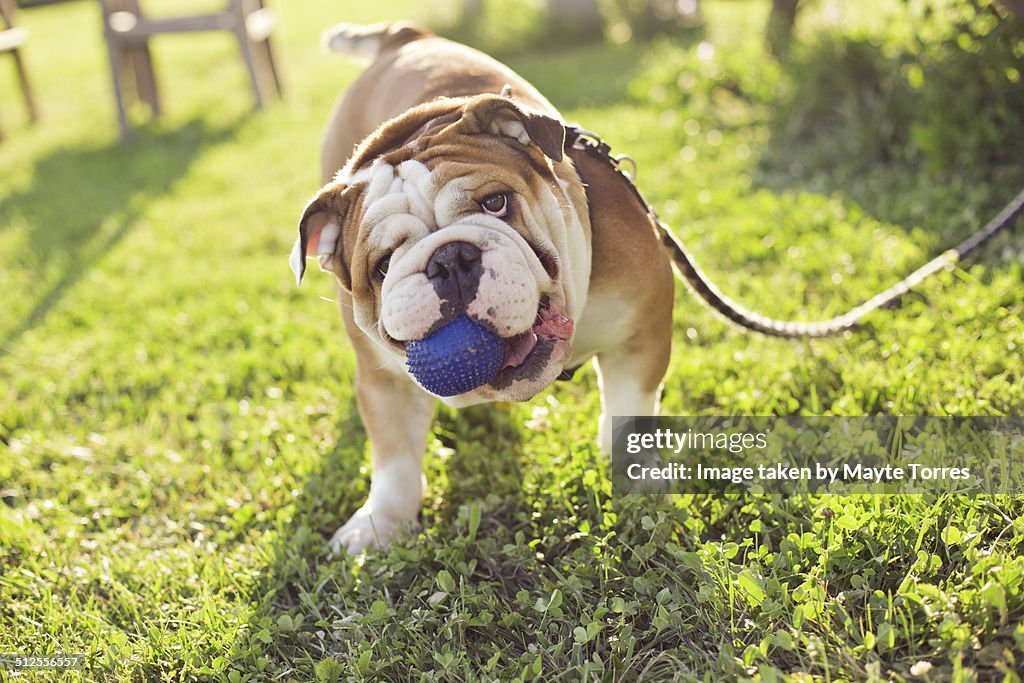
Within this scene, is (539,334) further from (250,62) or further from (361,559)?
(250,62)

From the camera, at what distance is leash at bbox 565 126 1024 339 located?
2902mm

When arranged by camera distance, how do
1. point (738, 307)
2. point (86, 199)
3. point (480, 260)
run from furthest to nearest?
point (86, 199) → point (738, 307) → point (480, 260)

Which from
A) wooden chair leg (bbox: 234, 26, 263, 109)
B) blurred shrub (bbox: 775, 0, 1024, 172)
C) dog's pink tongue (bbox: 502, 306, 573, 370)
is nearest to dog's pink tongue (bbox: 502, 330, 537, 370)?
dog's pink tongue (bbox: 502, 306, 573, 370)

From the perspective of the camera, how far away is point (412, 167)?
7.68ft

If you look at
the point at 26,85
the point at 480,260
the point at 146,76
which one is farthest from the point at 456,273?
the point at 26,85

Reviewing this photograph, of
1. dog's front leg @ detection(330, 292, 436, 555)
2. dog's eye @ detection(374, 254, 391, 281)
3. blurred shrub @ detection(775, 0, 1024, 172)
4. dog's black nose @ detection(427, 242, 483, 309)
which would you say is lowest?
dog's front leg @ detection(330, 292, 436, 555)

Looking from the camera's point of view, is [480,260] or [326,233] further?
[326,233]

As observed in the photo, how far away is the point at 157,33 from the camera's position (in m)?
8.75

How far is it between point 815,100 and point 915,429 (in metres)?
3.46

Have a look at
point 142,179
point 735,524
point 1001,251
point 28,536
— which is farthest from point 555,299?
point 142,179

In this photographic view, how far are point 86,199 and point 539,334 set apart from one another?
5991 millimetres

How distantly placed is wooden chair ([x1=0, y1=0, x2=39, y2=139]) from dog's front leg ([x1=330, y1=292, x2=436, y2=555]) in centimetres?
790

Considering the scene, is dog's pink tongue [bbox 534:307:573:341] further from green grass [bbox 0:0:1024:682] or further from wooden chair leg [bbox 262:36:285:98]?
wooden chair leg [bbox 262:36:285:98]

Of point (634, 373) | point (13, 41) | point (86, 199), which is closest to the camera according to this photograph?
point (634, 373)
